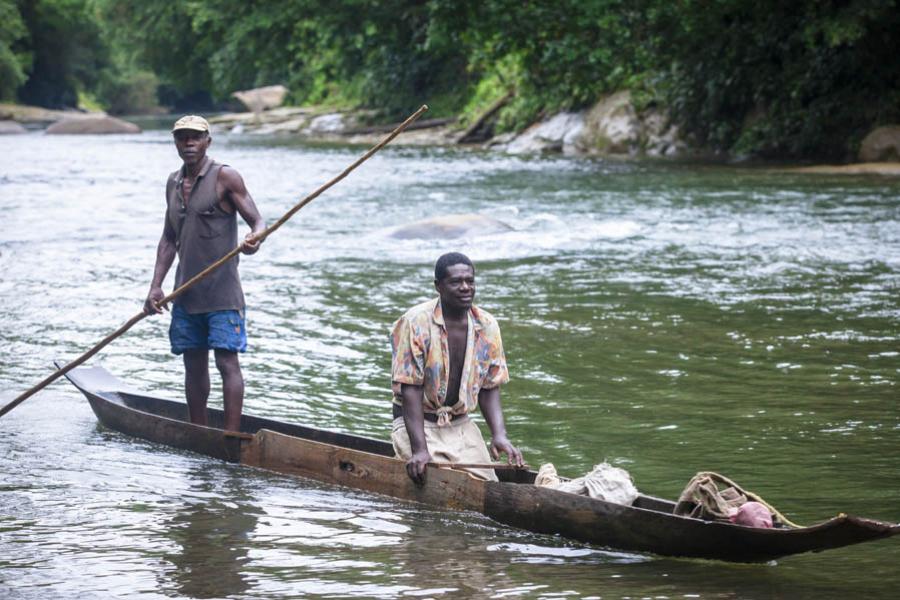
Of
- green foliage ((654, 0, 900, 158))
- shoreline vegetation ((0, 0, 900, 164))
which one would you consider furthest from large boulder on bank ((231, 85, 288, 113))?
green foliage ((654, 0, 900, 158))

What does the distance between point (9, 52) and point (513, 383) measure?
46.8 m

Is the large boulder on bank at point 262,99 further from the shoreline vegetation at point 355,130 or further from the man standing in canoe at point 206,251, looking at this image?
the man standing in canoe at point 206,251

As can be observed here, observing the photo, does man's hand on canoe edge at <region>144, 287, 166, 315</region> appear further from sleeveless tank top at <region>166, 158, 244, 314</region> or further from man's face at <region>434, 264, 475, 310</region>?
man's face at <region>434, 264, 475, 310</region>

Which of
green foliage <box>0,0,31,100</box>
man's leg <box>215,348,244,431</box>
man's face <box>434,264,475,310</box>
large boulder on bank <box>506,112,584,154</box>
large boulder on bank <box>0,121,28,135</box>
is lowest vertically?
man's leg <box>215,348,244,431</box>

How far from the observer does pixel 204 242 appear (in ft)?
22.0

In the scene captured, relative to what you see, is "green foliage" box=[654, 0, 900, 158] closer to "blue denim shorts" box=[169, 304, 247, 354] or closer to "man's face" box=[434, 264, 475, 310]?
"blue denim shorts" box=[169, 304, 247, 354]

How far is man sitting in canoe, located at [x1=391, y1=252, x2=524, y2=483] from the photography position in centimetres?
558

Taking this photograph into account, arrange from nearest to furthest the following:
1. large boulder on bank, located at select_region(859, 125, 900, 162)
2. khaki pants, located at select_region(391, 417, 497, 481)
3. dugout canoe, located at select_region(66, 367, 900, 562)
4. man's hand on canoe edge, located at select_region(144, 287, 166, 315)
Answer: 1. dugout canoe, located at select_region(66, 367, 900, 562)
2. khaki pants, located at select_region(391, 417, 497, 481)
3. man's hand on canoe edge, located at select_region(144, 287, 166, 315)
4. large boulder on bank, located at select_region(859, 125, 900, 162)

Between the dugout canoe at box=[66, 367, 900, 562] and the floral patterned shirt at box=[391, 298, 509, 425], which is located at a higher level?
the floral patterned shirt at box=[391, 298, 509, 425]

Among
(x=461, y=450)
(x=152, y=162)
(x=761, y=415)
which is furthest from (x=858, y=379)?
(x=152, y=162)

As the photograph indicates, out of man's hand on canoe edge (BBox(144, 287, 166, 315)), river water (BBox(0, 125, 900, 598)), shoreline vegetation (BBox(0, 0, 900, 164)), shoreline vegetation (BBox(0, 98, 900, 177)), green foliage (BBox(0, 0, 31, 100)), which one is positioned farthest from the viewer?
green foliage (BBox(0, 0, 31, 100))

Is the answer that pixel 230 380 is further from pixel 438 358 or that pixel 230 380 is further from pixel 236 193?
pixel 438 358

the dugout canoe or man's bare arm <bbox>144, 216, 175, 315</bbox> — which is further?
man's bare arm <bbox>144, 216, 175, 315</bbox>

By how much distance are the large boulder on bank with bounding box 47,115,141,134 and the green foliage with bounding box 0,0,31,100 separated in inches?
385
